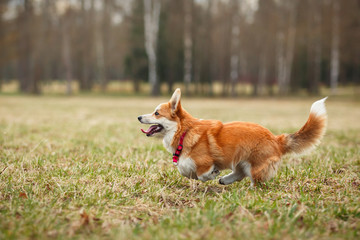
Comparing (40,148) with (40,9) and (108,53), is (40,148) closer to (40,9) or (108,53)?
(40,9)

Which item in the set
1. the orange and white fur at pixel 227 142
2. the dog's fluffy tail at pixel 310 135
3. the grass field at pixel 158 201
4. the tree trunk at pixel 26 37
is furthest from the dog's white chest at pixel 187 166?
the tree trunk at pixel 26 37

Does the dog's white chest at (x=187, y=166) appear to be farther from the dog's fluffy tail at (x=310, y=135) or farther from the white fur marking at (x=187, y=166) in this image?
the dog's fluffy tail at (x=310, y=135)

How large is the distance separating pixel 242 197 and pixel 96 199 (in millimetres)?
1310

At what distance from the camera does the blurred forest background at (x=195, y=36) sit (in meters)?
24.8

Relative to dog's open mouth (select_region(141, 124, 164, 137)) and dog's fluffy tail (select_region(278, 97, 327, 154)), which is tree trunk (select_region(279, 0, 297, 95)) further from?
dog's open mouth (select_region(141, 124, 164, 137))

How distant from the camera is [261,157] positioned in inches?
115

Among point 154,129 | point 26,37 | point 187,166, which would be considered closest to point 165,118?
point 154,129

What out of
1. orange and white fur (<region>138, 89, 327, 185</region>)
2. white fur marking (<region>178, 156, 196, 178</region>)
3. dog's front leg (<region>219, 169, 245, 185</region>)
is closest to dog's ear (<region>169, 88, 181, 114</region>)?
orange and white fur (<region>138, 89, 327, 185</region>)

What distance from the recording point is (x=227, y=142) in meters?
2.97

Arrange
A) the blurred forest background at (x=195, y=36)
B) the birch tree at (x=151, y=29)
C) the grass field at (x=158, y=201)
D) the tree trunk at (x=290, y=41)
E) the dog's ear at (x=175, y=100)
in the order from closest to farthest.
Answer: the grass field at (x=158, y=201)
the dog's ear at (x=175, y=100)
the birch tree at (x=151, y=29)
the blurred forest background at (x=195, y=36)
the tree trunk at (x=290, y=41)

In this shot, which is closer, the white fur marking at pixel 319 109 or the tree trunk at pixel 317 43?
the white fur marking at pixel 319 109

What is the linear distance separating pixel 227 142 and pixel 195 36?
26058mm

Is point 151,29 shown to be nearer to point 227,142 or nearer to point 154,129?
point 154,129

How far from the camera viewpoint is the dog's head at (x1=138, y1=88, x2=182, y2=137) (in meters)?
3.11
